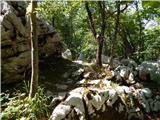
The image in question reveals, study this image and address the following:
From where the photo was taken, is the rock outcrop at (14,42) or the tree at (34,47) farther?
the rock outcrop at (14,42)

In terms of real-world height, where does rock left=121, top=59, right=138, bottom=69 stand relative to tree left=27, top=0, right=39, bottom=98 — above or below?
below

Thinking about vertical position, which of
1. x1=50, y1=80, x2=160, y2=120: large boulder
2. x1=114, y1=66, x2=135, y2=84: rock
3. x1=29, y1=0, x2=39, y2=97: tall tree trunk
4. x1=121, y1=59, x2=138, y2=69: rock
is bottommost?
x1=50, y1=80, x2=160, y2=120: large boulder

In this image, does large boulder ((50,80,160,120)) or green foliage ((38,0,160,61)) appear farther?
green foliage ((38,0,160,61))

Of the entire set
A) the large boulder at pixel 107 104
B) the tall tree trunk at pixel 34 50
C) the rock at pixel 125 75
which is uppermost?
the tall tree trunk at pixel 34 50

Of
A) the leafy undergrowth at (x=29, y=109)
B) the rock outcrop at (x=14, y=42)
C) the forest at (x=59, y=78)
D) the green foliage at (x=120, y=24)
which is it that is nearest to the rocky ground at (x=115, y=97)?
the forest at (x=59, y=78)

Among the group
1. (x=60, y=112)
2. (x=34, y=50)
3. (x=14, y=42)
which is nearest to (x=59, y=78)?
(x=14, y=42)

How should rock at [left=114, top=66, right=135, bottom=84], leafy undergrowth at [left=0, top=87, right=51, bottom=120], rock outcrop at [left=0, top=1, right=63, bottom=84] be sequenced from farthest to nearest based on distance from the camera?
rock outcrop at [left=0, top=1, right=63, bottom=84]
rock at [left=114, top=66, right=135, bottom=84]
leafy undergrowth at [left=0, top=87, right=51, bottom=120]

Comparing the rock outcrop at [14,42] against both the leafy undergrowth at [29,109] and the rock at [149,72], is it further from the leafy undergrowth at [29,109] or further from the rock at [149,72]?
the rock at [149,72]

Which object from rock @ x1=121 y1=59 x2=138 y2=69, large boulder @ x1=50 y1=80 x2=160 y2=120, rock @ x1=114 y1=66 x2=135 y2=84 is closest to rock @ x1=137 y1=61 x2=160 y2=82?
rock @ x1=121 y1=59 x2=138 y2=69

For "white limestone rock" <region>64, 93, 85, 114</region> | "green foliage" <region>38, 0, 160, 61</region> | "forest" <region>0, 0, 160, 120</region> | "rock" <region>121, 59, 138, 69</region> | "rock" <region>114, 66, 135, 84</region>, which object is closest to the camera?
"forest" <region>0, 0, 160, 120</region>

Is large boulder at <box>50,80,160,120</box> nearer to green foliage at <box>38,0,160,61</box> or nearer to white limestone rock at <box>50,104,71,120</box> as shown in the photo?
white limestone rock at <box>50,104,71,120</box>

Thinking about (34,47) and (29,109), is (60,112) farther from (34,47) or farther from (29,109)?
Result: (34,47)

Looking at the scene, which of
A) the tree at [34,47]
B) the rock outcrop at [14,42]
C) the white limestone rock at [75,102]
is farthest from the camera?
the rock outcrop at [14,42]

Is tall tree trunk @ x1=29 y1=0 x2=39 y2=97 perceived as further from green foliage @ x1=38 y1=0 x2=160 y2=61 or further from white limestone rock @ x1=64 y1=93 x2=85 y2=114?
white limestone rock @ x1=64 y1=93 x2=85 y2=114
